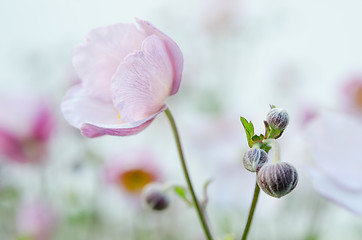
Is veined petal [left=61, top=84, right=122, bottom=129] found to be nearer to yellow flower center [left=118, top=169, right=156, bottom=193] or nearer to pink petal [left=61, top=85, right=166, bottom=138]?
pink petal [left=61, top=85, right=166, bottom=138]

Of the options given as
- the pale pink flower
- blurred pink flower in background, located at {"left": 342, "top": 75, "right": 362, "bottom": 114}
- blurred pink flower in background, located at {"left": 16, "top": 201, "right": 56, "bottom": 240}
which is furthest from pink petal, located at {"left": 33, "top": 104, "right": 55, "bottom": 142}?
blurred pink flower in background, located at {"left": 342, "top": 75, "right": 362, "bottom": 114}

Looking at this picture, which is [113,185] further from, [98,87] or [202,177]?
[98,87]

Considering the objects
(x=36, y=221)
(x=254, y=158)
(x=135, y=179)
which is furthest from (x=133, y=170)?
(x=254, y=158)

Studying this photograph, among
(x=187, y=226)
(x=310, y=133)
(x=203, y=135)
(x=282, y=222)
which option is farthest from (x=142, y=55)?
(x=187, y=226)

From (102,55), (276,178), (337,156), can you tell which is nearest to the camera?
(276,178)

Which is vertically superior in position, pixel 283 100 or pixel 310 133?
pixel 310 133

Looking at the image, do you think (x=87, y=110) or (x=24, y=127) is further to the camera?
(x=24, y=127)

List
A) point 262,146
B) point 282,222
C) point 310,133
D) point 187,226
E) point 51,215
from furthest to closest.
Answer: point 187,226 → point 282,222 → point 51,215 → point 310,133 → point 262,146

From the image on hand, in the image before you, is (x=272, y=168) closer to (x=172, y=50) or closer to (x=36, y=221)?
(x=172, y=50)
